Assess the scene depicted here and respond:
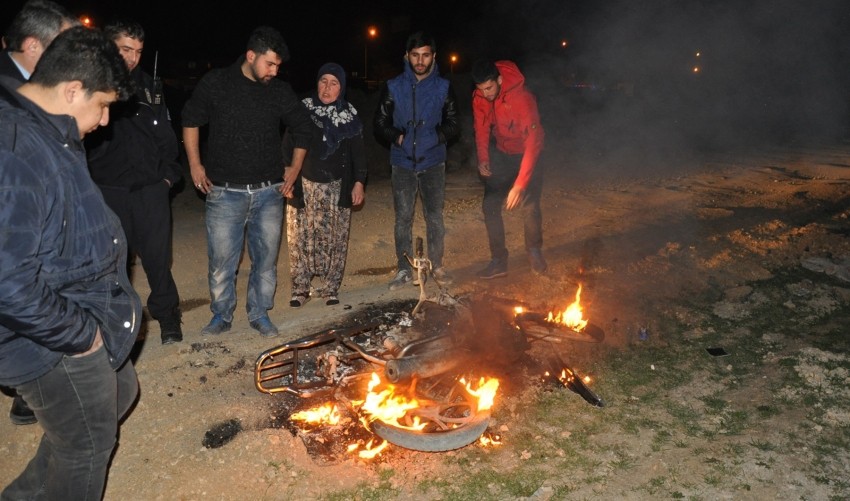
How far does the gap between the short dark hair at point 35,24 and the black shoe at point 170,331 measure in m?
2.15

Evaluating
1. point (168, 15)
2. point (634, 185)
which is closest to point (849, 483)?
point (634, 185)

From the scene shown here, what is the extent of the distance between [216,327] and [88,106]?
2829 millimetres

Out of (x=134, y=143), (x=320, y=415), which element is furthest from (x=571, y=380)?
(x=134, y=143)

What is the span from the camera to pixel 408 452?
3416mm

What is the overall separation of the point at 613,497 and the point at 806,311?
3.69 meters

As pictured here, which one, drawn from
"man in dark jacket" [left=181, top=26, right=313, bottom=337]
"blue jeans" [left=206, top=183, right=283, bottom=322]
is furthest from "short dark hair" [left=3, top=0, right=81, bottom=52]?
"blue jeans" [left=206, top=183, right=283, bottom=322]

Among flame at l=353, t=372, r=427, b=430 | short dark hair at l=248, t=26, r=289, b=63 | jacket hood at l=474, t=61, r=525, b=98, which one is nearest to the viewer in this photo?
flame at l=353, t=372, r=427, b=430

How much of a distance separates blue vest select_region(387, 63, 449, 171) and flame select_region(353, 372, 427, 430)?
263 centimetres

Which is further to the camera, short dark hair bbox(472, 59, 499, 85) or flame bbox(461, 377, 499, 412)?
short dark hair bbox(472, 59, 499, 85)

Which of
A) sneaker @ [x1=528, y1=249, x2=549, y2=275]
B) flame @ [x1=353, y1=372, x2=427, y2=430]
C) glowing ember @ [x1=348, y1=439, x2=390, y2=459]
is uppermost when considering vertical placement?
sneaker @ [x1=528, y1=249, x2=549, y2=275]

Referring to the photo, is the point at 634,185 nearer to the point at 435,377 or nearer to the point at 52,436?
the point at 435,377

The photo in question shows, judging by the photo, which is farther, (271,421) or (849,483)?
(271,421)

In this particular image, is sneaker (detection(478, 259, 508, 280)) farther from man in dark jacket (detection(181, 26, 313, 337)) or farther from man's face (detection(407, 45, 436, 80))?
man in dark jacket (detection(181, 26, 313, 337))

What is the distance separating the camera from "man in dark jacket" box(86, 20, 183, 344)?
13.2ft
